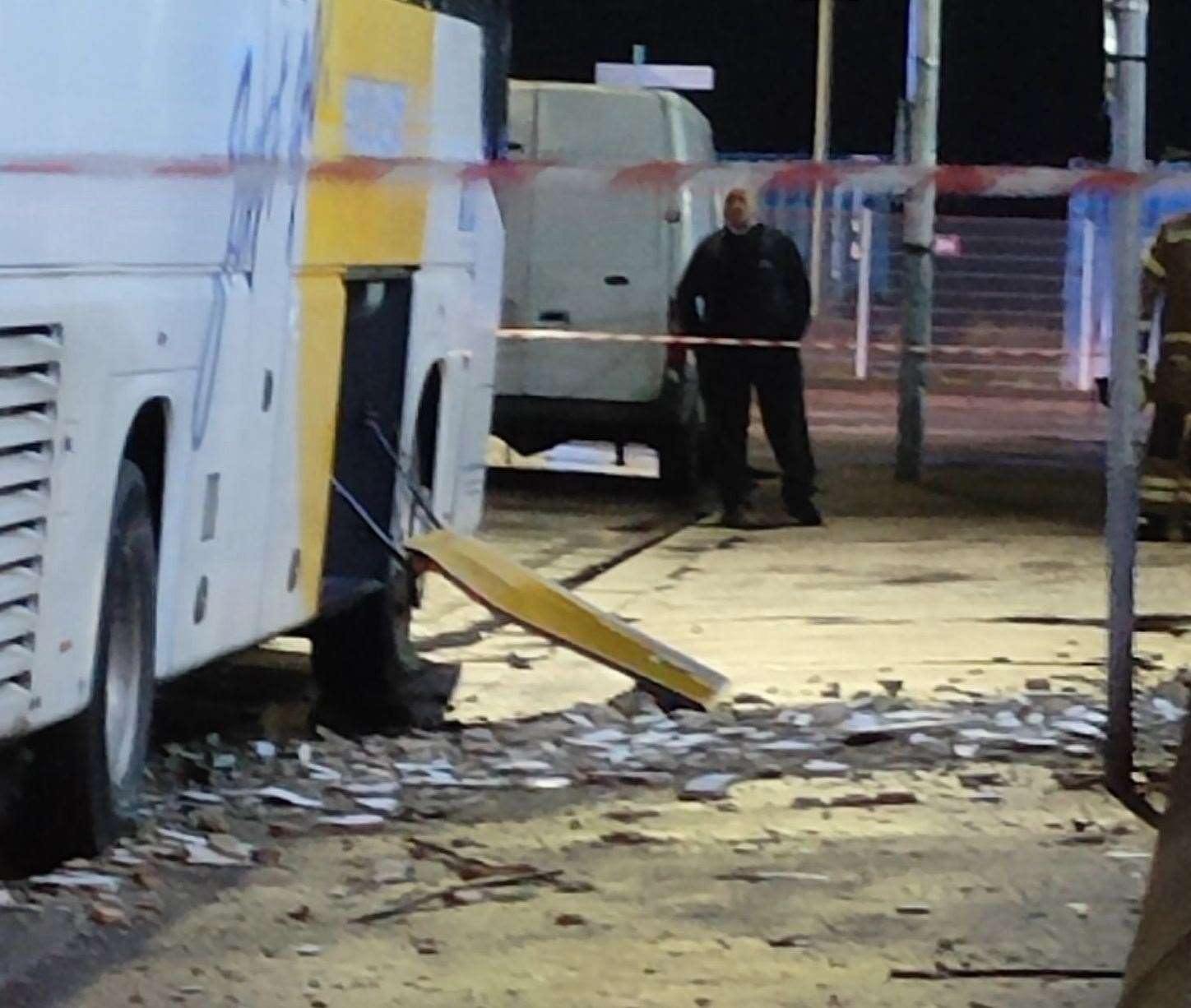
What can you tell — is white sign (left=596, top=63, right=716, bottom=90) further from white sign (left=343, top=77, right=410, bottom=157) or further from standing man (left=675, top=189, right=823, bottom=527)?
white sign (left=343, top=77, right=410, bottom=157)

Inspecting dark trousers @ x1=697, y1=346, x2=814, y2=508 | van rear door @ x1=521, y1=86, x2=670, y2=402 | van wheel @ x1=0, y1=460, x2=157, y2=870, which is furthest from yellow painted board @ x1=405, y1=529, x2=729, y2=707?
van rear door @ x1=521, y1=86, x2=670, y2=402

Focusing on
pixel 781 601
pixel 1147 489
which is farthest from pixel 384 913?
pixel 1147 489

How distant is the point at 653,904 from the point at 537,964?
636 mm

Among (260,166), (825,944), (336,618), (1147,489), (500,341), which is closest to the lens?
(825,944)

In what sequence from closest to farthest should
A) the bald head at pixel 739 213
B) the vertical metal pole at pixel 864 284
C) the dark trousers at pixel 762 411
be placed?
the bald head at pixel 739 213, the dark trousers at pixel 762 411, the vertical metal pole at pixel 864 284


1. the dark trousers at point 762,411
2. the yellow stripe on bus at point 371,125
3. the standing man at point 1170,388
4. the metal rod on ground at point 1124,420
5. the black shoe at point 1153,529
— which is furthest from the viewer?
the dark trousers at point 762,411

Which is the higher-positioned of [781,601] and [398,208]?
[398,208]

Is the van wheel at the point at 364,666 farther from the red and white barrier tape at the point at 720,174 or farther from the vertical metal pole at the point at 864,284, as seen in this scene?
the vertical metal pole at the point at 864,284

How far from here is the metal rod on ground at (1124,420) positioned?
A: 6992mm

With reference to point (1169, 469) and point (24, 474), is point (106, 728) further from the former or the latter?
point (1169, 469)

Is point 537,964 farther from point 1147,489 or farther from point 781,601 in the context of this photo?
point 1147,489

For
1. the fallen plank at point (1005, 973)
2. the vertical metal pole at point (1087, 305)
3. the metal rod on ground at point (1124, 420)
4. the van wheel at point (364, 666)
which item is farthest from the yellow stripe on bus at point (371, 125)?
the vertical metal pole at point (1087, 305)

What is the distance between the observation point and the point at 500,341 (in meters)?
17.9

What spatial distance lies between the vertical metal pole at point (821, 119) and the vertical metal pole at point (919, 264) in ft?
30.6
